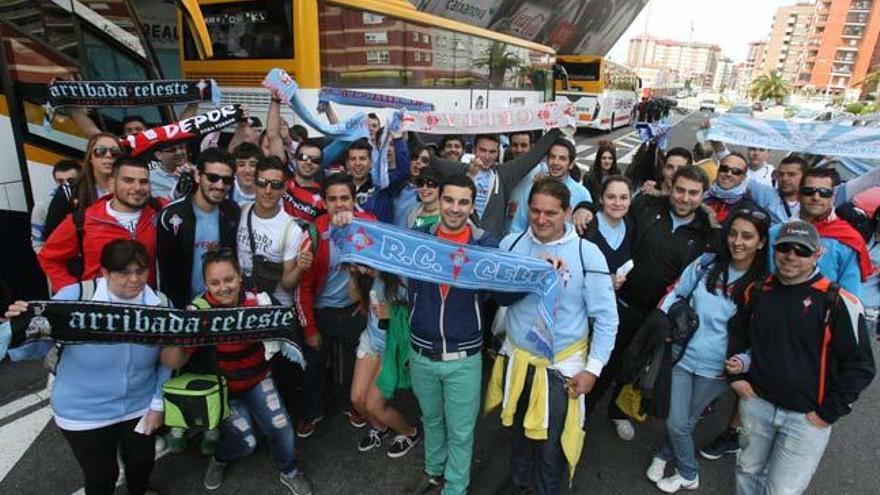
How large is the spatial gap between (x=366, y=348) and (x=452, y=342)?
2.58ft

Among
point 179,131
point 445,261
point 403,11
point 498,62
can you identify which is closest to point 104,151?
point 179,131

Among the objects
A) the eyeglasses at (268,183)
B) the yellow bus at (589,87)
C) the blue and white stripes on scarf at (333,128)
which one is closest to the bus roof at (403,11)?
the blue and white stripes on scarf at (333,128)

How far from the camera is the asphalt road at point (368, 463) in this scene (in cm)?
310

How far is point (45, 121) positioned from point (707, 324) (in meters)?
5.37

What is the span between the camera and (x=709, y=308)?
282cm

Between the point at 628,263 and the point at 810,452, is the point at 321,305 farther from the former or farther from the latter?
the point at 810,452

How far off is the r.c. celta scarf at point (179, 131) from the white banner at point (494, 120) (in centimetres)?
156

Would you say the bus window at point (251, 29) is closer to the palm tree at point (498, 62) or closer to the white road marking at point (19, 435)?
the white road marking at point (19, 435)

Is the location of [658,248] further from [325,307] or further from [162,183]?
[162,183]


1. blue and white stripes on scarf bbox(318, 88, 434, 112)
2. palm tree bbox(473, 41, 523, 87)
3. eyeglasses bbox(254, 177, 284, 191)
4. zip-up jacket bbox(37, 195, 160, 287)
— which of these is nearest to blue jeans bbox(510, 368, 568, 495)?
eyeglasses bbox(254, 177, 284, 191)

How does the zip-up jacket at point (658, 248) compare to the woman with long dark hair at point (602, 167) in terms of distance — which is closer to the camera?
the zip-up jacket at point (658, 248)

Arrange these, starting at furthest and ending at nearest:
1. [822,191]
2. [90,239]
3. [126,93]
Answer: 1. [126,93]
2. [822,191]
3. [90,239]

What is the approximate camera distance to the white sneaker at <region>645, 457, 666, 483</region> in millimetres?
3264

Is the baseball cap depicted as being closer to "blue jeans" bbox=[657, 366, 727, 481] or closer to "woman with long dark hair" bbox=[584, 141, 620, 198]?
"blue jeans" bbox=[657, 366, 727, 481]
